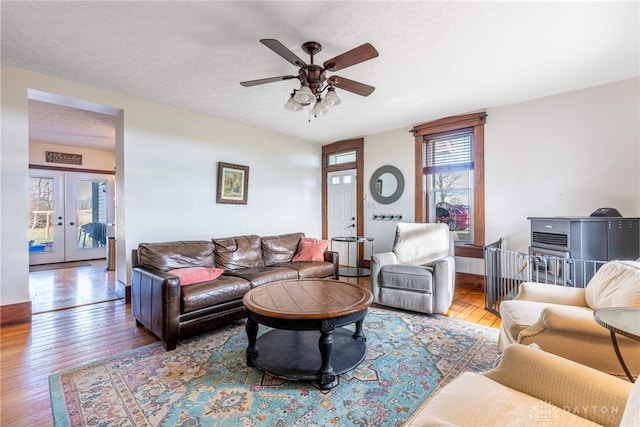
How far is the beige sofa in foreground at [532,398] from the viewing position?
973 millimetres

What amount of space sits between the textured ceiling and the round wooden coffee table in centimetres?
212

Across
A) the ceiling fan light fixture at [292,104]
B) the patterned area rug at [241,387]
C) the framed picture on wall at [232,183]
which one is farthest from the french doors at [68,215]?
the ceiling fan light fixture at [292,104]

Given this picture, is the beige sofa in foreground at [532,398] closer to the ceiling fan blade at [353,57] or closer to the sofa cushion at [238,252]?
the ceiling fan blade at [353,57]

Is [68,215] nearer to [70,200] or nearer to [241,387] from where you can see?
[70,200]

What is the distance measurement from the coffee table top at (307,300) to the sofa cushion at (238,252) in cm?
126

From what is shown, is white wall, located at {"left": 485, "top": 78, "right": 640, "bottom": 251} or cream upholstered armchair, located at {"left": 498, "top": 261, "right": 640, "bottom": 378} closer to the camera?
cream upholstered armchair, located at {"left": 498, "top": 261, "right": 640, "bottom": 378}

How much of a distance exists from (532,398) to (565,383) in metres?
0.13

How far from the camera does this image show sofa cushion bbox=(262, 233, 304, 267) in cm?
404

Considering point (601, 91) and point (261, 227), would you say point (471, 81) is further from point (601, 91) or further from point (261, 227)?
point (261, 227)

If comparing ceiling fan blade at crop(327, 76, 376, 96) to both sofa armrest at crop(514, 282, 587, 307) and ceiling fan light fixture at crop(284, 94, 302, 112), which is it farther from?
sofa armrest at crop(514, 282, 587, 307)

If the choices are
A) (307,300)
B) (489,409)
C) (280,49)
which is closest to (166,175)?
(280,49)

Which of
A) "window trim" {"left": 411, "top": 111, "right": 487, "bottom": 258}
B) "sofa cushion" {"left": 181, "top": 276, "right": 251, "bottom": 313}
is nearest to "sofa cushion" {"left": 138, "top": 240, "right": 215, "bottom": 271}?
"sofa cushion" {"left": 181, "top": 276, "right": 251, "bottom": 313}

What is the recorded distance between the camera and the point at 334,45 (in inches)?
96.1

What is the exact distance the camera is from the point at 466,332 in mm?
2670
